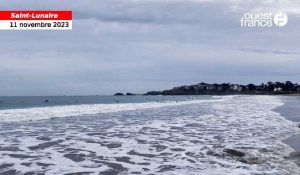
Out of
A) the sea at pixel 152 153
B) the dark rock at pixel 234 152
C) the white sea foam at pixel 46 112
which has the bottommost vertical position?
the sea at pixel 152 153

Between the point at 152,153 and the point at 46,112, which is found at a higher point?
the point at 46,112

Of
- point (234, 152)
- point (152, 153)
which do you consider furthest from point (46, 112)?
point (234, 152)

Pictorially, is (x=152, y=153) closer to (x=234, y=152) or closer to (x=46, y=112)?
(x=234, y=152)

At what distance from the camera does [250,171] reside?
9.10 meters

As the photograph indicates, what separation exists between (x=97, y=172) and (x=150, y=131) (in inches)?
348

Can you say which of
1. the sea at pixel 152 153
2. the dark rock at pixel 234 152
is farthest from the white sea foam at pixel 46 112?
the dark rock at pixel 234 152

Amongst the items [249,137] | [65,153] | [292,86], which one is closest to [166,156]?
[65,153]

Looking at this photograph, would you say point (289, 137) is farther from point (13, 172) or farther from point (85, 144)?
point (13, 172)

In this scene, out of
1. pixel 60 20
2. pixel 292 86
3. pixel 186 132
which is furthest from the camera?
pixel 292 86

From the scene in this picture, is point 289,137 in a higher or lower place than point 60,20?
lower

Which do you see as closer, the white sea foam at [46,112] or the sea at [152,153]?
the sea at [152,153]

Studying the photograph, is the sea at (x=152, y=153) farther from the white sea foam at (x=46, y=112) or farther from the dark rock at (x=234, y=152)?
the white sea foam at (x=46, y=112)

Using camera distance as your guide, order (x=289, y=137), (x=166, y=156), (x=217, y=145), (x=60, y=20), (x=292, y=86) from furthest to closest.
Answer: (x=292, y=86) < (x=60, y=20) < (x=289, y=137) < (x=217, y=145) < (x=166, y=156)

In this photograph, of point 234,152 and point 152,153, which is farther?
point 152,153
